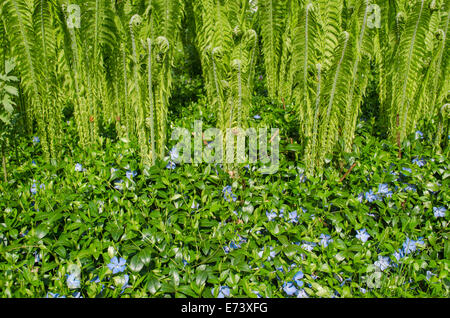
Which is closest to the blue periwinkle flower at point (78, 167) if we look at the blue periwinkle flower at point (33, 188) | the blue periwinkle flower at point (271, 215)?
the blue periwinkle flower at point (33, 188)

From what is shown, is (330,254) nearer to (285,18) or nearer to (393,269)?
(393,269)

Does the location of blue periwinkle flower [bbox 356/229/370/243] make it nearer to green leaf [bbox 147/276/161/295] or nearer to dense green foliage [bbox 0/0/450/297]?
dense green foliage [bbox 0/0/450/297]

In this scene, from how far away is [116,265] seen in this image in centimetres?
138

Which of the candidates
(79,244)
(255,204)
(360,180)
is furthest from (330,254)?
(79,244)

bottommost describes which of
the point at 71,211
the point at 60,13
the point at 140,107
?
the point at 71,211

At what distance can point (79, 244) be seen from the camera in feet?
4.84

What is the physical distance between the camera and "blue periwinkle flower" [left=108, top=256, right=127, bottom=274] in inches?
53.9

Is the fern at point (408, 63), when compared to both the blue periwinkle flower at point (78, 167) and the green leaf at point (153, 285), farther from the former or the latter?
the blue periwinkle flower at point (78, 167)

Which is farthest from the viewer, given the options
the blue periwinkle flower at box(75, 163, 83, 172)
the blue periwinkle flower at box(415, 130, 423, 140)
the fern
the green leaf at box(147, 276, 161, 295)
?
the blue periwinkle flower at box(415, 130, 423, 140)

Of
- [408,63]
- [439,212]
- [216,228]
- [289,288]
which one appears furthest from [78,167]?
[408,63]

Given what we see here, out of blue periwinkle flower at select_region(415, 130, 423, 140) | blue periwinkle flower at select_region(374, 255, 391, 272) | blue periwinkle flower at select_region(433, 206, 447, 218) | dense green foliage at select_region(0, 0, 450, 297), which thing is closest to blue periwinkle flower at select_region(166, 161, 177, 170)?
dense green foliage at select_region(0, 0, 450, 297)

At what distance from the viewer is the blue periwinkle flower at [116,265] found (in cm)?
137

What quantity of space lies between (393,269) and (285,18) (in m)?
1.99

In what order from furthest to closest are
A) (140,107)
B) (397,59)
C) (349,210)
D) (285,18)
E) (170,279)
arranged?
(285,18)
(397,59)
(140,107)
(349,210)
(170,279)
